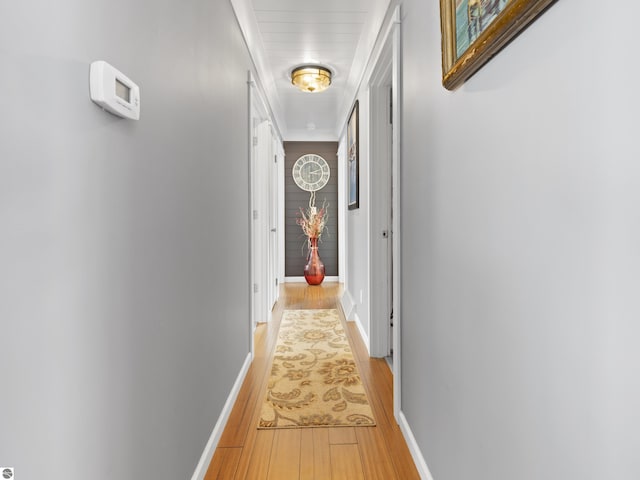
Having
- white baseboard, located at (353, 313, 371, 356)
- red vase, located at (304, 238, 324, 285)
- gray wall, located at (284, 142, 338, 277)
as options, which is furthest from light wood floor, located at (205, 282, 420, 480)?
gray wall, located at (284, 142, 338, 277)

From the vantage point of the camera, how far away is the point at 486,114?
1.06 meters

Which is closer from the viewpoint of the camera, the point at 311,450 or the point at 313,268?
the point at 311,450

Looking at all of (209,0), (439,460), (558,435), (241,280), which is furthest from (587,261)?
(241,280)

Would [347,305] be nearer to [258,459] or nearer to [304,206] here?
[304,206]

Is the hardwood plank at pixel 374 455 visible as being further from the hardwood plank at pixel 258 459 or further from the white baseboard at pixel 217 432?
the white baseboard at pixel 217 432

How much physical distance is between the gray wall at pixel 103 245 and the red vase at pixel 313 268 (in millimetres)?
4319

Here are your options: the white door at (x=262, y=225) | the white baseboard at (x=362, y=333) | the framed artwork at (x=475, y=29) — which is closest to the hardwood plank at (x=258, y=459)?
→ the white baseboard at (x=362, y=333)

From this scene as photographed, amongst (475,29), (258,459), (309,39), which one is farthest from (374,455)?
(309,39)

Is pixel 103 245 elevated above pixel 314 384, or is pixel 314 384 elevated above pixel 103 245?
pixel 103 245

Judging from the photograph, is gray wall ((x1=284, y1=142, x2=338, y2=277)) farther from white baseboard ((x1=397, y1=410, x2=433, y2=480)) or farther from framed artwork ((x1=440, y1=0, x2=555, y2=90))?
framed artwork ((x1=440, y1=0, x2=555, y2=90))

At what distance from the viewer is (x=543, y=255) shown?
80 centimetres

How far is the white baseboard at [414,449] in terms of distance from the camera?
62.5 inches

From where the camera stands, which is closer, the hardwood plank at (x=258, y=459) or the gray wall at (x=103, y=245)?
the gray wall at (x=103, y=245)

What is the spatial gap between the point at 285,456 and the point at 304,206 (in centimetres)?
491
